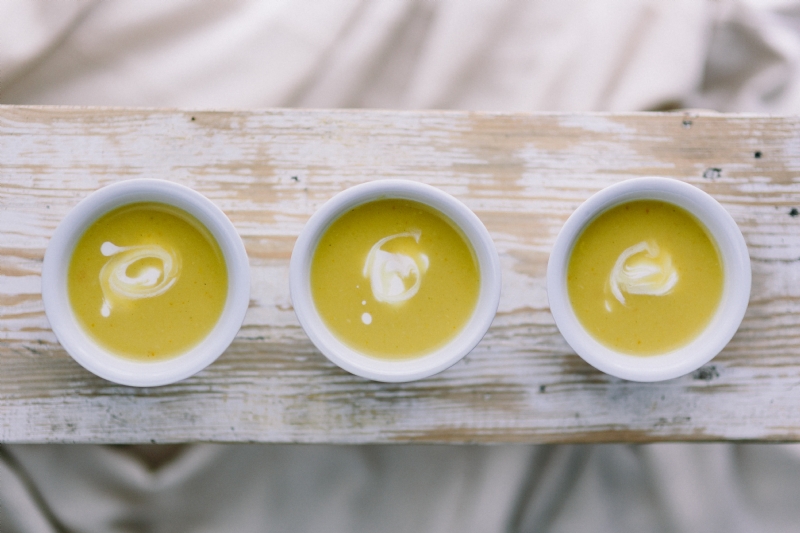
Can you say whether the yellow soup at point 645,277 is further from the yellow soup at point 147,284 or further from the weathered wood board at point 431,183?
the yellow soup at point 147,284

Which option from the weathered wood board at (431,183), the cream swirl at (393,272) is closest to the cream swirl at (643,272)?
the weathered wood board at (431,183)

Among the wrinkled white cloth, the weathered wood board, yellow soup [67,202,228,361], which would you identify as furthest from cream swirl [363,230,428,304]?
the wrinkled white cloth

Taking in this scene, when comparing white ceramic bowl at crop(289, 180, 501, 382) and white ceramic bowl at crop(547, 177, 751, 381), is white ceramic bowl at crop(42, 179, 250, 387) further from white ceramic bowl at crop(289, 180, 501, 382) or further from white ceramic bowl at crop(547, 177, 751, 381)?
white ceramic bowl at crop(547, 177, 751, 381)

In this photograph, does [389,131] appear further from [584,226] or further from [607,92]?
[607,92]

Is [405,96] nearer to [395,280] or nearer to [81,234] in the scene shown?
[395,280]

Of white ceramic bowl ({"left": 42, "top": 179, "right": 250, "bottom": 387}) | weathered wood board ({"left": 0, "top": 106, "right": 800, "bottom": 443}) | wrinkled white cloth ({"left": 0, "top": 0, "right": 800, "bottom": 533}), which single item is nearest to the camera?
white ceramic bowl ({"left": 42, "top": 179, "right": 250, "bottom": 387})

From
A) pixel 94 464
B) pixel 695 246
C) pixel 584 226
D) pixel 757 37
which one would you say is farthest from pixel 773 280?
pixel 94 464

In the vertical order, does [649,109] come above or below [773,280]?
above
